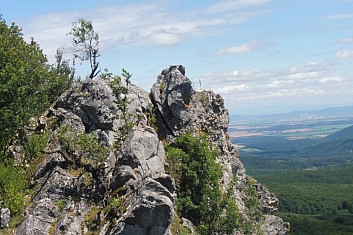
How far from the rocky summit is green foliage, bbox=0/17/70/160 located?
3.96 feet

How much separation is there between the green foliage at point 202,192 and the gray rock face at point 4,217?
37.3ft

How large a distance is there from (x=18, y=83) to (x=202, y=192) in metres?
14.0

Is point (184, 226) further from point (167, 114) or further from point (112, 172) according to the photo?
point (167, 114)

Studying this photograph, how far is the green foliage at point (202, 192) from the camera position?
30047 millimetres

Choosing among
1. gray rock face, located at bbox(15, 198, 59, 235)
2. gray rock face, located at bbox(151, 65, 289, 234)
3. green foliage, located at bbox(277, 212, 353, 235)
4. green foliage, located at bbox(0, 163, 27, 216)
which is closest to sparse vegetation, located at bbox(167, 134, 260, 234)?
gray rock face, located at bbox(151, 65, 289, 234)

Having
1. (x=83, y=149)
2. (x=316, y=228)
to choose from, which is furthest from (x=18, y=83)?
(x=316, y=228)

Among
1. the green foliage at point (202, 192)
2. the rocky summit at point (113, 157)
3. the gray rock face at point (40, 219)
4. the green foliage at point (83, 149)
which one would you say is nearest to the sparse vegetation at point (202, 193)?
the green foliage at point (202, 192)

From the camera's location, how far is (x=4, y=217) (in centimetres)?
2148

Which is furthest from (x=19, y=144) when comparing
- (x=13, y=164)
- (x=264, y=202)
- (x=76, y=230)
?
(x=264, y=202)

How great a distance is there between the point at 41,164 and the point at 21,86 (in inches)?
213

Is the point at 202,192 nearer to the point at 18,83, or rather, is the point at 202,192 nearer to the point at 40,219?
the point at 40,219

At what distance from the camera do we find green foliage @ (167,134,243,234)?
30.0 m

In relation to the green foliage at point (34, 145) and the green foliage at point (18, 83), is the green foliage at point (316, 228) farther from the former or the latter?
the green foliage at point (34, 145)

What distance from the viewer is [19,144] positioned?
2872cm
